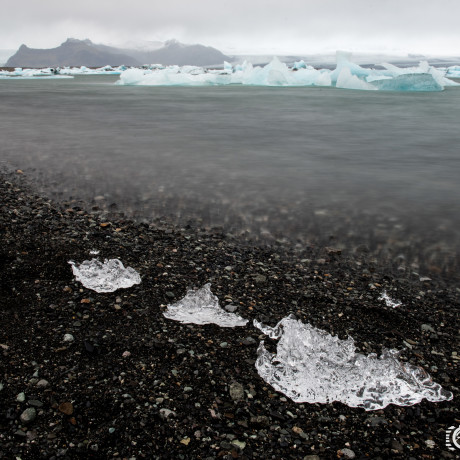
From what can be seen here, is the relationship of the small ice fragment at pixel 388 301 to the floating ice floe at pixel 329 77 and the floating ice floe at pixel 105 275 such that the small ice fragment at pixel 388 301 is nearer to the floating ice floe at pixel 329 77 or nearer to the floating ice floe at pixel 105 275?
the floating ice floe at pixel 105 275

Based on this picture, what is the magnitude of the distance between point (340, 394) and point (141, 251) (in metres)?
2.42

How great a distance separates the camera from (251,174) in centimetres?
752

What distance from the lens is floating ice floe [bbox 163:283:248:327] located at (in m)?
3.07

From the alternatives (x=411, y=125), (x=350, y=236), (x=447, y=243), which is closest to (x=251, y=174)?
(x=350, y=236)

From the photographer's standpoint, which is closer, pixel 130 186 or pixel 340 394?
pixel 340 394

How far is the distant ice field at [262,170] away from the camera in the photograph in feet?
17.3

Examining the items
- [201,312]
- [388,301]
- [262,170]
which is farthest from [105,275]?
[262,170]

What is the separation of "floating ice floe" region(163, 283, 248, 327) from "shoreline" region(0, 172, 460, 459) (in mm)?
76

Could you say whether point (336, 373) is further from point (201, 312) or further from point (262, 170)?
point (262, 170)

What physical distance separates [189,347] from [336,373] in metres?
0.98

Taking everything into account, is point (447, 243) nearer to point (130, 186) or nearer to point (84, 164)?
point (130, 186)

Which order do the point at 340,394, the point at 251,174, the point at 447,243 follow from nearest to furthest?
1. the point at 340,394
2. the point at 447,243
3. the point at 251,174

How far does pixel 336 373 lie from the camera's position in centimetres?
264

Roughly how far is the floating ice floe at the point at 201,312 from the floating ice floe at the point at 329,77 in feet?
100
